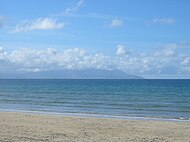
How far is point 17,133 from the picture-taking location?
20.4 metres

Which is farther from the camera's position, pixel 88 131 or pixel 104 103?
pixel 104 103

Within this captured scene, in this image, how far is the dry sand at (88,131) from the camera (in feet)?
63.2

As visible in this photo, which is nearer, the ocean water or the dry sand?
the dry sand

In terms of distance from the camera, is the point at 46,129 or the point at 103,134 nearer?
the point at 103,134

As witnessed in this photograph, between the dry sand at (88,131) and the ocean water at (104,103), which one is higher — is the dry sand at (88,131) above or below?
below

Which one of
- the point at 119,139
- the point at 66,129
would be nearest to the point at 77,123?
the point at 66,129

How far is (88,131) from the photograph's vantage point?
22.0 meters

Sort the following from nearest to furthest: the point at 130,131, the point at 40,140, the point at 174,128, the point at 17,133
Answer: the point at 40,140
the point at 17,133
the point at 130,131
the point at 174,128

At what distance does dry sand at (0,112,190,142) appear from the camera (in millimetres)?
19250

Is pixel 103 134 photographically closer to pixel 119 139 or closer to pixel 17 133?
pixel 119 139

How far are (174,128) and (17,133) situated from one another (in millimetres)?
9572

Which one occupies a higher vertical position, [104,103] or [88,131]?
[104,103]

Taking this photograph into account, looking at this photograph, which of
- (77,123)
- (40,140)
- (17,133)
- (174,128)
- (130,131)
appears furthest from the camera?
(77,123)

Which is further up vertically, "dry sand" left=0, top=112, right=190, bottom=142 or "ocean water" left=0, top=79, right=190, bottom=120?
"ocean water" left=0, top=79, right=190, bottom=120
